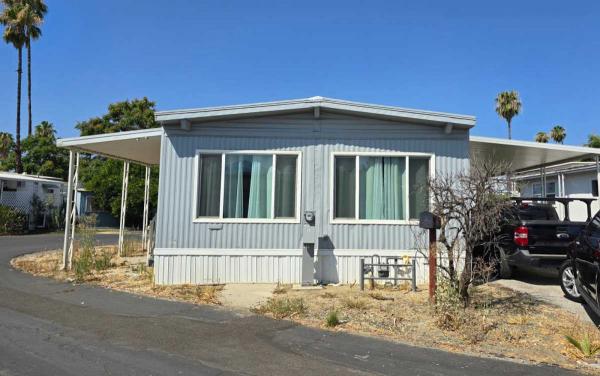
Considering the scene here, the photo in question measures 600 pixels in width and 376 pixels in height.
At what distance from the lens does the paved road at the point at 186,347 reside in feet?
14.7

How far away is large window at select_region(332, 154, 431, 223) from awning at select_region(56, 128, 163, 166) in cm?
406

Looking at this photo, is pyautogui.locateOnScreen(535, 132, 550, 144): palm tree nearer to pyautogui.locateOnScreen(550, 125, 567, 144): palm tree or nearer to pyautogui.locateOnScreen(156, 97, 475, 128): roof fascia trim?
pyautogui.locateOnScreen(550, 125, 567, 144): palm tree

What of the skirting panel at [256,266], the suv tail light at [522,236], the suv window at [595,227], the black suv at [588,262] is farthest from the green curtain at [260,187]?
the suv window at [595,227]

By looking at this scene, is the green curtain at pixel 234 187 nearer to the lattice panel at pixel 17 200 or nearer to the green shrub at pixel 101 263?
the green shrub at pixel 101 263

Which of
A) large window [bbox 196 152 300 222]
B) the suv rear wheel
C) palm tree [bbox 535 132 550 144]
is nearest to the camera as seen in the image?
the suv rear wheel

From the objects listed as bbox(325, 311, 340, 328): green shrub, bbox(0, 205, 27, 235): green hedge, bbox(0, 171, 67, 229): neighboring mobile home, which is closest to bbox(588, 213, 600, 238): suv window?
bbox(325, 311, 340, 328): green shrub

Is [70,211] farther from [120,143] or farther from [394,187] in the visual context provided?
[394,187]

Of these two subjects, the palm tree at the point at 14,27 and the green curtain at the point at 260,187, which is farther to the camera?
the palm tree at the point at 14,27

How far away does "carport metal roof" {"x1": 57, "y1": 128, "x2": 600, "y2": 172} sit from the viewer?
9.83 metres

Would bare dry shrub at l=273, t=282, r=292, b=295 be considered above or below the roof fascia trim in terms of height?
below

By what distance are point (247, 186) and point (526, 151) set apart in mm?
6957

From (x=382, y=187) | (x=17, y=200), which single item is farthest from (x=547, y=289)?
(x=17, y=200)

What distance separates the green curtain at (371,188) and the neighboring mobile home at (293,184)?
2 centimetres

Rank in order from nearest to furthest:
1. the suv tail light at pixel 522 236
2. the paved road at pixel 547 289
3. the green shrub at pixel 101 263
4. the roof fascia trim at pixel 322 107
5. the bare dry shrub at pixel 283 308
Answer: the bare dry shrub at pixel 283 308, the paved road at pixel 547 289, the suv tail light at pixel 522 236, the roof fascia trim at pixel 322 107, the green shrub at pixel 101 263
